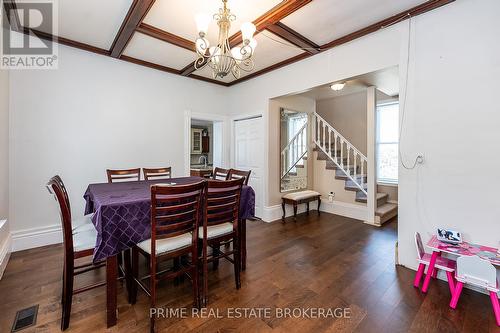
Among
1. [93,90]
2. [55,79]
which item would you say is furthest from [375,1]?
[55,79]

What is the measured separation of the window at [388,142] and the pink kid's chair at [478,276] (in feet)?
11.7

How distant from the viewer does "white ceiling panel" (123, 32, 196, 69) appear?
3.07 meters

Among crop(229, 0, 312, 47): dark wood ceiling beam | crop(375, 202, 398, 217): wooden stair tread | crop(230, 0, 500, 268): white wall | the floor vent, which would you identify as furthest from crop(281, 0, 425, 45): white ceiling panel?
the floor vent

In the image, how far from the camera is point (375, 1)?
7.43 feet

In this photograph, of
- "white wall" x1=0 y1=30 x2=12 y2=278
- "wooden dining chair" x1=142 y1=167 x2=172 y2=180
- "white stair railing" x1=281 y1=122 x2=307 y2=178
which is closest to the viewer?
"white wall" x1=0 y1=30 x2=12 y2=278

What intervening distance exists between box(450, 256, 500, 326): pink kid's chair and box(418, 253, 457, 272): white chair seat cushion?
132 mm

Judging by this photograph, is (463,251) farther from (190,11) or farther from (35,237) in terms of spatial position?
(35,237)

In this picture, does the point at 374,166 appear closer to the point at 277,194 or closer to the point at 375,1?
the point at 277,194

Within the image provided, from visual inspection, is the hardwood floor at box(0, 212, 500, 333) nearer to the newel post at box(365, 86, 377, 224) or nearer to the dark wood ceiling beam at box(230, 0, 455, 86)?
the newel post at box(365, 86, 377, 224)

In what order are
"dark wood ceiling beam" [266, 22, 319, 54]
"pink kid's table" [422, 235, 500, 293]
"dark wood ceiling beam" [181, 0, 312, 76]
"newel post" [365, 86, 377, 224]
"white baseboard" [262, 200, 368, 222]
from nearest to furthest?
1. "pink kid's table" [422, 235, 500, 293]
2. "dark wood ceiling beam" [181, 0, 312, 76]
3. "dark wood ceiling beam" [266, 22, 319, 54]
4. "newel post" [365, 86, 377, 224]
5. "white baseboard" [262, 200, 368, 222]

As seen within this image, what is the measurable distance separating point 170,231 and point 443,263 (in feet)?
8.08

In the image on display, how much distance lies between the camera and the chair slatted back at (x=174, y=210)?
5.13 ft

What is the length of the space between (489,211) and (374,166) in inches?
78.5

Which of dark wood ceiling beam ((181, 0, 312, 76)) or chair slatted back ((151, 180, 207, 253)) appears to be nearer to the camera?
chair slatted back ((151, 180, 207, 253))
